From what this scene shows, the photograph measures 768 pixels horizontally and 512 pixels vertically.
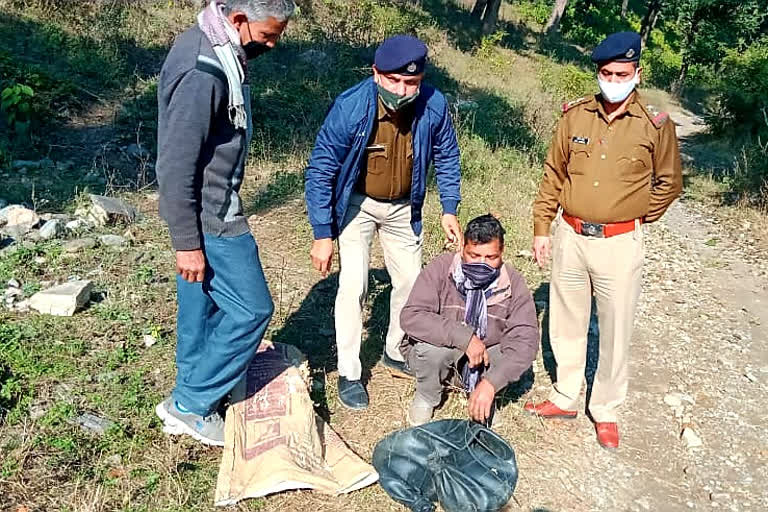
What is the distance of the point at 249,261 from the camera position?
9.63 ft

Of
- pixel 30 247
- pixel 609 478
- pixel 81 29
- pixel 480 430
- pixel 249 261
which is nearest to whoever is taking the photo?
pixel 249 261

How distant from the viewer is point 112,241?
4984 mm

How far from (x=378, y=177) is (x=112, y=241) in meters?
2.49

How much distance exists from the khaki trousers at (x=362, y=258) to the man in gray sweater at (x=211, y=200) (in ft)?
2.35

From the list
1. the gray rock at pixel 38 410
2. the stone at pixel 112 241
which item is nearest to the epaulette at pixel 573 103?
the gray rock at pixel 38 410

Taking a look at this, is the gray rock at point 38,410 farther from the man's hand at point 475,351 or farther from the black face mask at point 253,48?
the man's hand at point 475,351

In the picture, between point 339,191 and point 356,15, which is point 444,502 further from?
point 356,15

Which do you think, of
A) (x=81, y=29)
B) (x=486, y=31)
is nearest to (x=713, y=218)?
(x=81, y=29)

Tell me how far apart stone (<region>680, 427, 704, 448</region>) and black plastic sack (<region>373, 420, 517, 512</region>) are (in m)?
1.36

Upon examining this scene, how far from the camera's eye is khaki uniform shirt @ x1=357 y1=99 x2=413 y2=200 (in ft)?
11.2

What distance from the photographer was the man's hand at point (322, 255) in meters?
3.33

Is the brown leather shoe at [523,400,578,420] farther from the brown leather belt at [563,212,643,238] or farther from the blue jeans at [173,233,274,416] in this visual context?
the blue jeans at [173,233,274,416]

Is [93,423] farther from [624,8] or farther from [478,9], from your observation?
[624,8]

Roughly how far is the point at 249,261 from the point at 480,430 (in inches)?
55.7
